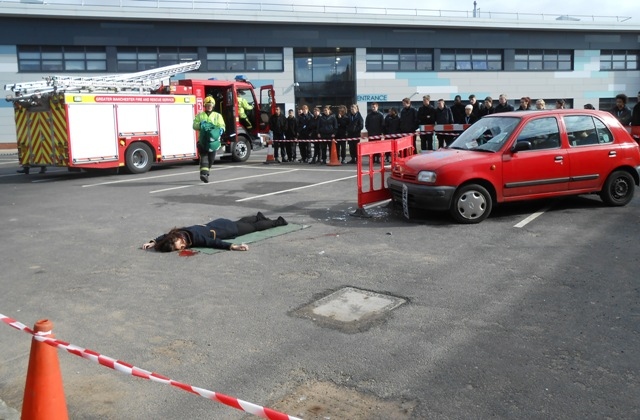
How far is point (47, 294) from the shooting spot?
6297 mm

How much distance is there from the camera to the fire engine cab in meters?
16.6

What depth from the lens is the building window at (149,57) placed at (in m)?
38.3

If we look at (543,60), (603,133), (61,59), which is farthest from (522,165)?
(543,60)

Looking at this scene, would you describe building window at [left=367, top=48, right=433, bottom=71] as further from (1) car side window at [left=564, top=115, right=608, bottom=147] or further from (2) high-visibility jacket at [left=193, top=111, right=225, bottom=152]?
(1) car side window at [left=564, top=115, right=608, bottom=147]

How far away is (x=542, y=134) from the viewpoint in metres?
9.70

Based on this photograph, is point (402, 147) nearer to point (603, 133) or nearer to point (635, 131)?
point (603, 133)

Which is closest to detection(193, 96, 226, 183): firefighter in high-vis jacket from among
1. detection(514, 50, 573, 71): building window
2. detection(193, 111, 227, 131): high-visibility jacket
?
detection(193, 111, 227, 131): high-visibility jacket

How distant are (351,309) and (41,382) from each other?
291 centimetres

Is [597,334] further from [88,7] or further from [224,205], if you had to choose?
[88,7]

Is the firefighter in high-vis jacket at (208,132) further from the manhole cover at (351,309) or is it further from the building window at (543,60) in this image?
the building window at (543,60)

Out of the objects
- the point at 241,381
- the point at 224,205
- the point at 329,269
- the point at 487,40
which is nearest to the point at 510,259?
the point at 329,269

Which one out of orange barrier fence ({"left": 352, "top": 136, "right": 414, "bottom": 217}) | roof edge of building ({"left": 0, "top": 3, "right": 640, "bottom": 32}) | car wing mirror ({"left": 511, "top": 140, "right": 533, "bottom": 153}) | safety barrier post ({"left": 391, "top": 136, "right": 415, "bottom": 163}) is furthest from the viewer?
roof edge of building ({"left": 0, "top": 3, "right": 640, "bottom": 32})

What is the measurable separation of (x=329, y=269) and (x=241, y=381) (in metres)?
2.90

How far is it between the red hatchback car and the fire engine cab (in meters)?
10.0
